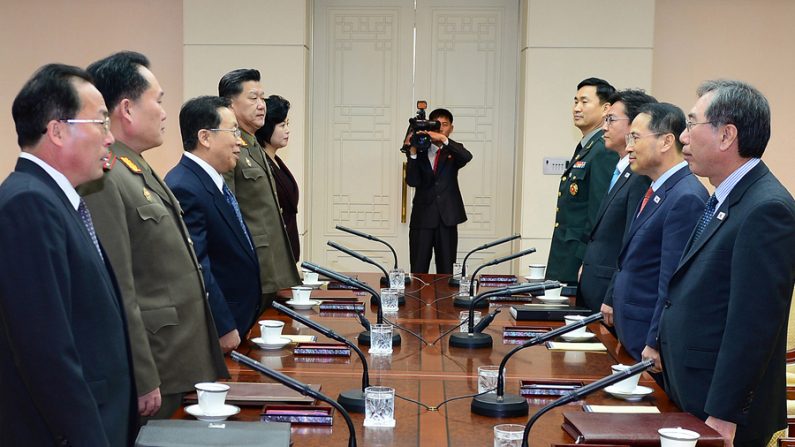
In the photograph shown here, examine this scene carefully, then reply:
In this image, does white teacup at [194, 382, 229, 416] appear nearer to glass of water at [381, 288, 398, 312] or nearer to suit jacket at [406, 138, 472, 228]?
glass of water at [381, 288, 398, 312]

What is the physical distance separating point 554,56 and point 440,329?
376 centimetres

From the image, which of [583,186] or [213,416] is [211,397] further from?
[583,186]

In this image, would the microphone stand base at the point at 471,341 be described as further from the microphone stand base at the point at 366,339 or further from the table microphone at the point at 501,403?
the table microphone at the point at 501,403

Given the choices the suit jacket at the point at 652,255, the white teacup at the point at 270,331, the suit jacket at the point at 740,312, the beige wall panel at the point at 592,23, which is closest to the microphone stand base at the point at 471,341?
the suit jacket at the point at 652,255

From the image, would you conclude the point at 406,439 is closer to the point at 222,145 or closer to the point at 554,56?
the point at 222,145

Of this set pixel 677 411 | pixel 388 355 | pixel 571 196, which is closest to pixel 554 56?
pixel 571 196

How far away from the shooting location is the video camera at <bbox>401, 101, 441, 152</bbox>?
251 inches

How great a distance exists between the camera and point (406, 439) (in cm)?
225

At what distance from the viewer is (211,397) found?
226 centimetres

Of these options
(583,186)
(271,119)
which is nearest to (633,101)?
(583,186)

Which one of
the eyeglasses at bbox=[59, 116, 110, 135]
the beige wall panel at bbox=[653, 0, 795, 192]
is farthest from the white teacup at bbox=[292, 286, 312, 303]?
the beige wall panel at bbox=[653, 0, 795, 192]

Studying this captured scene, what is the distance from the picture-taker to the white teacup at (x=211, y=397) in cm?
225

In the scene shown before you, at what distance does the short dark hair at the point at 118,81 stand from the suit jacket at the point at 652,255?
1.80m

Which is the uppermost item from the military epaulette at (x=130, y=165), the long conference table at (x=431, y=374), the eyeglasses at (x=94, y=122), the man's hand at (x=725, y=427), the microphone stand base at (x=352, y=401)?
the eyeglasses at (x=94, y=122)
